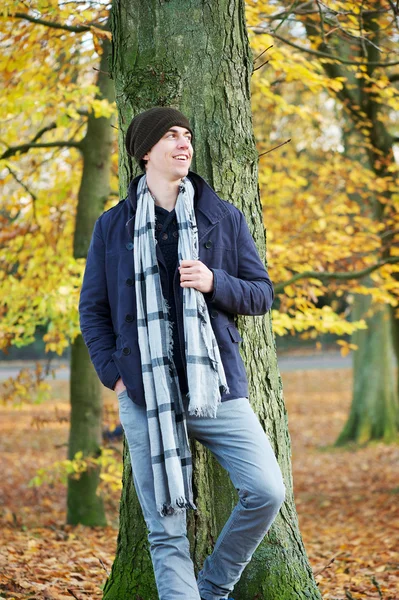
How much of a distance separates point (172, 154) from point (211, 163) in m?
0.51

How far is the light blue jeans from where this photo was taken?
315cm

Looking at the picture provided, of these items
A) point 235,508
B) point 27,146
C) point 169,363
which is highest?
point 27,146

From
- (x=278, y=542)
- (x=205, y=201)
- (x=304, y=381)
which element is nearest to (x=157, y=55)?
(x=205, y=201)

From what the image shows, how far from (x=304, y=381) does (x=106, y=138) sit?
17.7m

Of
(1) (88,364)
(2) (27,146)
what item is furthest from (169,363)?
(2) (27,146)

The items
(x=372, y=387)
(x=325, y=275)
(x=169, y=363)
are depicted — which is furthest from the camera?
(x=372, y=387)

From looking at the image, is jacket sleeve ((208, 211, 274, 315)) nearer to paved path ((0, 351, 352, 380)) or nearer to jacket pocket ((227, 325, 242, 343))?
jacket pocket ((227, 325, 242, 343))

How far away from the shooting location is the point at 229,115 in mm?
3848

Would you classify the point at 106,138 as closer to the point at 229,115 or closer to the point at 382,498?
the point at 229,115

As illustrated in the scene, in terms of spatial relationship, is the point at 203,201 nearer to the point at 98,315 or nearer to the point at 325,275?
the point at 98,315

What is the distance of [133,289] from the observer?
10.9 feet

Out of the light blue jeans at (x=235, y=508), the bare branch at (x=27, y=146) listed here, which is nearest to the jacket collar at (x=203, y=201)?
the light blue jeans at (x=235, y=508)

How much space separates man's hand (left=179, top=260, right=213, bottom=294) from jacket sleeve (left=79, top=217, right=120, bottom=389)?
0.46 meters

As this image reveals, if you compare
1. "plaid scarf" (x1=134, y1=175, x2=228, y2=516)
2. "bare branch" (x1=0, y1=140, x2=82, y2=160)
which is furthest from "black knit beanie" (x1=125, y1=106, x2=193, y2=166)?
"bare branch" (x1=0, y1=140, x2=82, y2=160)
